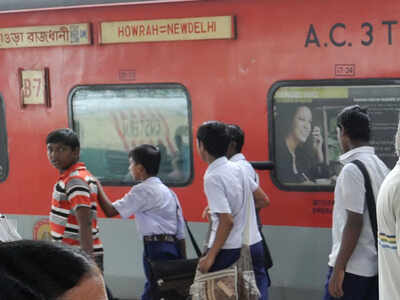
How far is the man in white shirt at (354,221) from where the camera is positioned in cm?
387

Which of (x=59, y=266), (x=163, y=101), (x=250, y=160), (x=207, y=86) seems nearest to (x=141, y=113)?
(x=163, y=101)

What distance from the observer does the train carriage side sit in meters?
4.83

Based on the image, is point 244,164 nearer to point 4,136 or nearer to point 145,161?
point 145,161

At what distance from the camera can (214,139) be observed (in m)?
4.25

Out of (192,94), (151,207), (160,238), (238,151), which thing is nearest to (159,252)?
(160,238)

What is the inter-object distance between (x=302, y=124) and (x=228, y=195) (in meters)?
1.04

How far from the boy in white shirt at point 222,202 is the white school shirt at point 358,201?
0.55m

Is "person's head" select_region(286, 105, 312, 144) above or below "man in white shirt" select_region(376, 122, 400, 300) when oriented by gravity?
above

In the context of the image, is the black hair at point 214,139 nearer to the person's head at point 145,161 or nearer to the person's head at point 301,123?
the person's head at point 145,161

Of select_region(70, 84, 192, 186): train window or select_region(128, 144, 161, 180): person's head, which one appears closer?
select_region(128, 144, 161, 180): person's head

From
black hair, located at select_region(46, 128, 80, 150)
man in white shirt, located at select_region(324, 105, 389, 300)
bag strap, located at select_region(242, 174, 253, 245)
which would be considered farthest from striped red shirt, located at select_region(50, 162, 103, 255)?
man in white shirt, located at select_region(324, 105, 389, 300)

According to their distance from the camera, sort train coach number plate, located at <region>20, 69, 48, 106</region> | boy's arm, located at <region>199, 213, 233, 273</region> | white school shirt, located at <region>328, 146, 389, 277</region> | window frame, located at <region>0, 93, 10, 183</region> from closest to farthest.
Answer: white school shirt, located at <region>328, 146, 389, 277</region>, boy's arm, located at <region>199, 213, 233, 273</region>, train coach number plate, located at <region>20, 69, 48, 106</region>, window frame, located at <region>0, 93, 10, 183</region>

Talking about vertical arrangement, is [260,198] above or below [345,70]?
below

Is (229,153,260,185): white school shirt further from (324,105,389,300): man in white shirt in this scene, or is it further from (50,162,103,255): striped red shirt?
(50,162,103,255): striped red shirt
